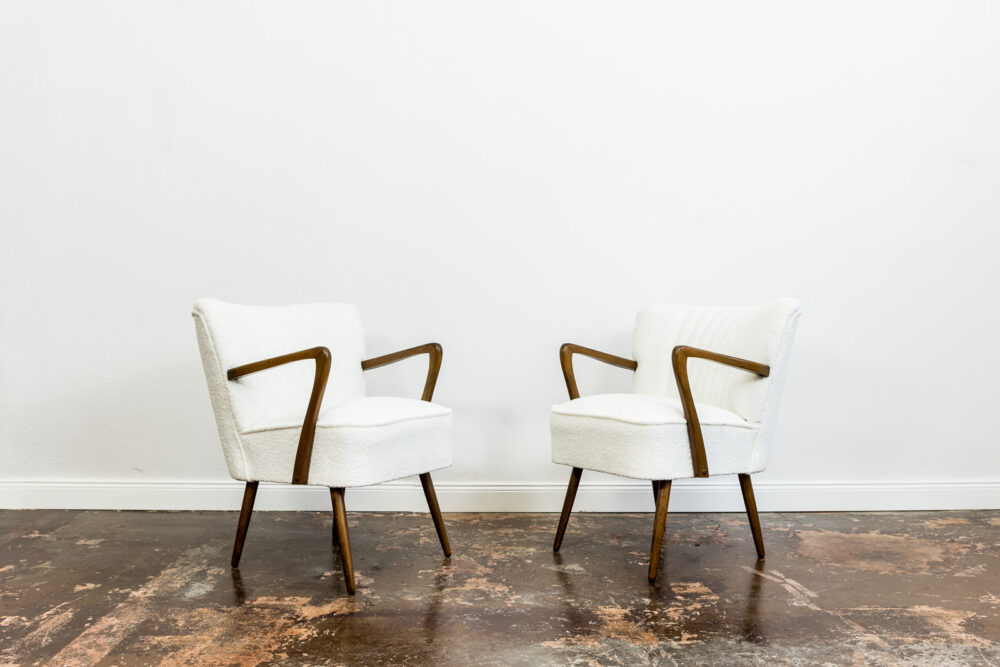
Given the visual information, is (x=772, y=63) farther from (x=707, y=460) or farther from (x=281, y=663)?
(x=281, y=663)

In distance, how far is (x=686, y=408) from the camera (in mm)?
2352

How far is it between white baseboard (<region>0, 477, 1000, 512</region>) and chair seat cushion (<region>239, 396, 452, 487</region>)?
2.66ft

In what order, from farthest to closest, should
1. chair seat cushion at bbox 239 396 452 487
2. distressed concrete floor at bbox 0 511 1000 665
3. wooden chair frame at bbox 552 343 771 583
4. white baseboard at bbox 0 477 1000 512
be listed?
1. white baseboard at bbox 0 477 1000 512
2. wooden chair frame at bbox 552 343 771 583
3. chair seat cushion at bbox 239 396 452 487
4. distressed concrete floor at bbox 0 511 1000 665

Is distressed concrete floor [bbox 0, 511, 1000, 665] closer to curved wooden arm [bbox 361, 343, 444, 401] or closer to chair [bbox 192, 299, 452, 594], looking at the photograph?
chair [bbox 192, 299, 452, 594]

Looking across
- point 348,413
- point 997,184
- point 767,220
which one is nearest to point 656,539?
point 348,413

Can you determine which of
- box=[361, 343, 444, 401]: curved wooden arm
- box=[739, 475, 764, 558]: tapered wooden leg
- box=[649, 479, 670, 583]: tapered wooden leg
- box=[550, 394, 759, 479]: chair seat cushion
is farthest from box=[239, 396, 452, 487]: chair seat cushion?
box=[739, 475, 764, 558]: tapered wooden leg

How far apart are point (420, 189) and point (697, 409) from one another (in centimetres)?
152

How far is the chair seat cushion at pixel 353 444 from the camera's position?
2219mm

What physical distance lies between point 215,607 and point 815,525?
88.3 inches

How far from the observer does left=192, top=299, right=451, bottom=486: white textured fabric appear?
2.23m

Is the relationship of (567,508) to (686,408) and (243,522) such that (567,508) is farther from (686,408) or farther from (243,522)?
(243,522)

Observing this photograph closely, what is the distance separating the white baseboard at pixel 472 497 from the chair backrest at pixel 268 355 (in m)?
0.63

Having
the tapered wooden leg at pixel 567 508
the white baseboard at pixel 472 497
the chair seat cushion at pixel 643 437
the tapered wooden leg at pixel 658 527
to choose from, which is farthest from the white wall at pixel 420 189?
the tapered wooden leg at pixel 658 527

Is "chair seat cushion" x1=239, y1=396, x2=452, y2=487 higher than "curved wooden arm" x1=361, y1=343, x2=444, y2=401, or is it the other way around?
"curved wooden arm" x1=361, y1=343, x2=444, y2=401
